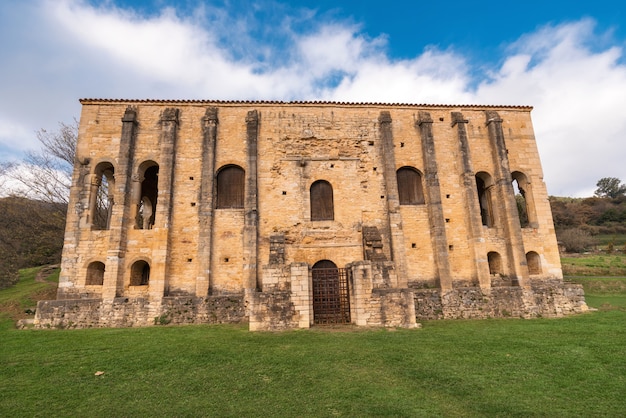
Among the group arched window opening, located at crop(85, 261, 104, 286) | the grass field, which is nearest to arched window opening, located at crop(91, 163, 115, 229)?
arched window opening, located at crop(85, 261, 104, 286)

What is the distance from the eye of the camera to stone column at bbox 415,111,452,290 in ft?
46.5

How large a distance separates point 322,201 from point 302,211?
1.15 meters

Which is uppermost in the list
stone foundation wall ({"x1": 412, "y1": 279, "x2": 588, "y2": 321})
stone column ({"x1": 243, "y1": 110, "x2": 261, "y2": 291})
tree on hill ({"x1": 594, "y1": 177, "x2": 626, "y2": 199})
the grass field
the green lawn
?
tree on hill ({"x1": 594, "y1": 177, "x2": 626, "y2": 199})

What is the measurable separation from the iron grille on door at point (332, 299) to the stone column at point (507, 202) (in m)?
8.34

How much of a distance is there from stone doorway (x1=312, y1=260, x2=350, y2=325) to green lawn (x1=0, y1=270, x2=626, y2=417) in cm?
140

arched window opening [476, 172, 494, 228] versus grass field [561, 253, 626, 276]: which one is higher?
arched window opening [476, 172, 494, 228]

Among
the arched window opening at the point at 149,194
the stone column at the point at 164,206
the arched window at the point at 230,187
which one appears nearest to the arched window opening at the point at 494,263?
the arched window at the point at 230,187

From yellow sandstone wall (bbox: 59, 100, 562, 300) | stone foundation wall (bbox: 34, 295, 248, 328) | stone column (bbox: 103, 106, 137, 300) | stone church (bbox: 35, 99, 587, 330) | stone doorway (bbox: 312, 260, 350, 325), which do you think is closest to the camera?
stone doorway (bbox: 312, 260, 350, 325)

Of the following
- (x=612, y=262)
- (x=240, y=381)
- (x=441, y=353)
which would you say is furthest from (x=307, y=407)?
(x=612, y=262)

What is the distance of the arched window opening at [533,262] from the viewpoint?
50.4ft

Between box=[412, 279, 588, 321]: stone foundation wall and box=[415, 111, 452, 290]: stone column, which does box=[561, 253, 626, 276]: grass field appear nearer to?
box=[412, 279, 588, 321]: stone foundation wall

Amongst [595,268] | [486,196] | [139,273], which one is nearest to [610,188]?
[595,268]

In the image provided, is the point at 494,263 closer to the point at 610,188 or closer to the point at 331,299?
the point at 331,299

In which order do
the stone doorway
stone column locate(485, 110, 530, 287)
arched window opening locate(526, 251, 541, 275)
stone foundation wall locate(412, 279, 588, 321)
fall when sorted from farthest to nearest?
1. arched window opening locate(526, 251, 541, 275)
2. stone column locate(485, 110, 530, 287)
3. stone foundation wall locate(412, 279, 588, 321)
4. the stone doorway
